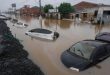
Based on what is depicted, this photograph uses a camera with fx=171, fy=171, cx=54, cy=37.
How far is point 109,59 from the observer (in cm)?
1002

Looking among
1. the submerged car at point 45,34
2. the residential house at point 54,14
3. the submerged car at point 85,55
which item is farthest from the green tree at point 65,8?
the submerged car at point 85,55

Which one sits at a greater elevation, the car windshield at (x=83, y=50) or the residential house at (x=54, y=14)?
the residential house at (x=54, y=14)

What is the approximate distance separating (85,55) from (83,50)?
492 millimetres

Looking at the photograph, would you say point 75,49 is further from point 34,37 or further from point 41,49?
point 34,37

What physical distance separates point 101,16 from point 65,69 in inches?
1223

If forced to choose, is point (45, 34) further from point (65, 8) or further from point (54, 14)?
point (54, 14)

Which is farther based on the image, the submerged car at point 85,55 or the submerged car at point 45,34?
the submerged car at point 45,34

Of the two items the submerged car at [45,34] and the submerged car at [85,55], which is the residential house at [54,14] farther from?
the submerged car at [85,55]

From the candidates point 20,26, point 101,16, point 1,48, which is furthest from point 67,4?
point 1,48

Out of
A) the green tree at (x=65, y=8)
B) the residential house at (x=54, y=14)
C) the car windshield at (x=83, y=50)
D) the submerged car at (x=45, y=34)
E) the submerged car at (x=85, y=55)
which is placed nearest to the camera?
the submerged car at (x=85, y=55)

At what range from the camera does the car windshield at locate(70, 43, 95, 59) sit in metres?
9.65

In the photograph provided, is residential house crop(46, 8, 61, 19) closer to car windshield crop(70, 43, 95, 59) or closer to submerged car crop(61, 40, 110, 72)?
car windshield crop(70, 43, 95, 59)

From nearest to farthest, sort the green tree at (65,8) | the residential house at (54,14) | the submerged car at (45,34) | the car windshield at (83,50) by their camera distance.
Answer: the car windshield at (83,50), the submerged car at (45,34), the green tree at (65,8), the residential house at (54,14)

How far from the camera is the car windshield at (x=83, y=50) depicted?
9.65 metres
